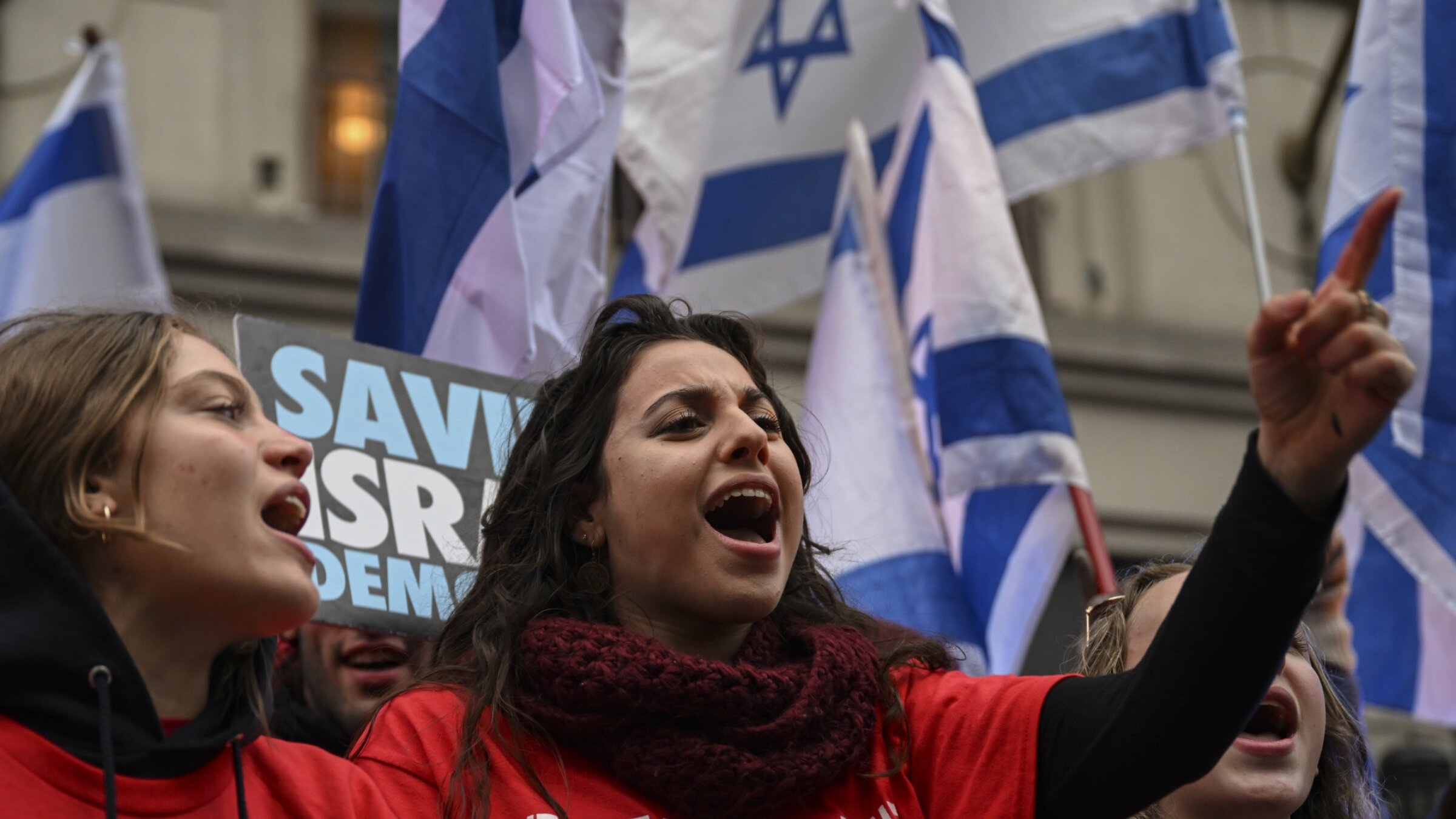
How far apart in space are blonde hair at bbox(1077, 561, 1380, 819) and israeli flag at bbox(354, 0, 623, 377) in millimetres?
1427

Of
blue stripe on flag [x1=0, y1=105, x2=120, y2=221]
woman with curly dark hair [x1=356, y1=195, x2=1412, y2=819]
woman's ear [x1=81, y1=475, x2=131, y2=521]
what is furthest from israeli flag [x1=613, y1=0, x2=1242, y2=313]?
woman's ear [x1=81, y1=475, x2=131, y2=521]

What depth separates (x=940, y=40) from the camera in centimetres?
552

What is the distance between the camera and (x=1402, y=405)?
15.2ft

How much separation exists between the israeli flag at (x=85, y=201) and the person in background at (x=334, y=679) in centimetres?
347

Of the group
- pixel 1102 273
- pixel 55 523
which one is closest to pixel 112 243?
pixel 55 523

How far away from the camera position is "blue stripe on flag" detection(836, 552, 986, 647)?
494cm

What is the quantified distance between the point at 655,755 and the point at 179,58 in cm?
816

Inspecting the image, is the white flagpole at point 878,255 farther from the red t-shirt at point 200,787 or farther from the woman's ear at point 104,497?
the woman's ear at point 104,497

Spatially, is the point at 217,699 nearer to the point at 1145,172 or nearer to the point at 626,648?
the point at 626,648

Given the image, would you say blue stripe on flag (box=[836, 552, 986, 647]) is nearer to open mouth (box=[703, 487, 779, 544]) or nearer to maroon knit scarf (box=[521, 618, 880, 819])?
open mouth (box=[703, 487, 779, 544])

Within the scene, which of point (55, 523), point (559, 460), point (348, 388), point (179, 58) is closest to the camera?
point (55, 523)

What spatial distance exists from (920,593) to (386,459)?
7.04 feet

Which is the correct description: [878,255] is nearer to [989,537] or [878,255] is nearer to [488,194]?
[989,537]

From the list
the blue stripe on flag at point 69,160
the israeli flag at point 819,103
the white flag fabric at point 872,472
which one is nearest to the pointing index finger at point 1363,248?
the white flag fabric at point 872,472
